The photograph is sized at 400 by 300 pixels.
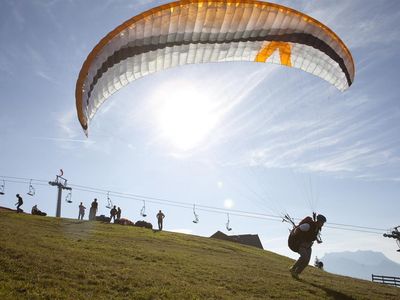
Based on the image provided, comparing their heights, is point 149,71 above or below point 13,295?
above

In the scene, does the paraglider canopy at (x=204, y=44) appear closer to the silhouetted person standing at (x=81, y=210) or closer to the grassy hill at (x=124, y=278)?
the grassy hill at (x=124, y=278)

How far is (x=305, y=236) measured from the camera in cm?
1355

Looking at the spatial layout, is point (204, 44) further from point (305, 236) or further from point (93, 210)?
point (93, 210)

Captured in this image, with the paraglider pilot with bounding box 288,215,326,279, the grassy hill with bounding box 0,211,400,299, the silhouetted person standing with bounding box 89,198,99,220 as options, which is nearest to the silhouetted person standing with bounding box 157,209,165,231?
the silhouetted person standing with bounding box 89,198,99,220

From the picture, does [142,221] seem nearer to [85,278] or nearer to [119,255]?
[119,255]

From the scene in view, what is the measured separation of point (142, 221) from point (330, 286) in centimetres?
2237

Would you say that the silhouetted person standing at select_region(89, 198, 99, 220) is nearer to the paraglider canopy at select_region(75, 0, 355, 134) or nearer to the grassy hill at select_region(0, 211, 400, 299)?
the grassy hill at select_region(0, 211, 400, 299)

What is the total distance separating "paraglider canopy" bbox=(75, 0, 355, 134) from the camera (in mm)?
11539

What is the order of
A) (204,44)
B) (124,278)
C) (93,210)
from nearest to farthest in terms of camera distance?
(124,278) → (204,44) → (93,210)

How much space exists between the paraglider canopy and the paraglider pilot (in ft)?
20.7

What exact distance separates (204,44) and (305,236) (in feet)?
26.1

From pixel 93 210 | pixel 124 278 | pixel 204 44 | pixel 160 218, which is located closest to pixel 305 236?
pixel 124 278

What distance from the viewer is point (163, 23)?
11.9 meters

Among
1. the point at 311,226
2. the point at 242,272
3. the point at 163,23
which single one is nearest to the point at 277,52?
the point at 163,23
